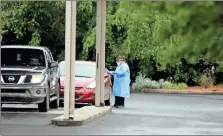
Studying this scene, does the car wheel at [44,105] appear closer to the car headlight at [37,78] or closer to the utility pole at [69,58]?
the car headlight at [37,78]

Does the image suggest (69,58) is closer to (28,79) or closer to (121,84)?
(28,79)

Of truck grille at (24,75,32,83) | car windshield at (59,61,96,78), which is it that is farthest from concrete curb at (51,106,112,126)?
car windshield at (59,61,96,78)

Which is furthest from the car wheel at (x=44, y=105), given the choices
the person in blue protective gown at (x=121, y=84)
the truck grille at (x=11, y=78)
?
the person in blue protective gown at (x=121, y=84)

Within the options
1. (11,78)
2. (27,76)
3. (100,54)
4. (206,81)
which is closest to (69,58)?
(27,76)

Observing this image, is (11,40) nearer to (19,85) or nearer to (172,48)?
(19,85)

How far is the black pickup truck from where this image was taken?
16.1 metres

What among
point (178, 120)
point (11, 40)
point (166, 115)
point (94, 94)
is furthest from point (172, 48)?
point (11, 40)

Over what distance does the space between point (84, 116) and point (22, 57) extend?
3637 millimetres

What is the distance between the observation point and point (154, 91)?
104ft

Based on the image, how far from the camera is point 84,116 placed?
574 inches

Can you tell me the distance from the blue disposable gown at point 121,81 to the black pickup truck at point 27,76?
113 inches

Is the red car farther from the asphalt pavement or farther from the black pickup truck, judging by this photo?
the black pickup truck

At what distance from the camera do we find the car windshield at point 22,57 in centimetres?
1727

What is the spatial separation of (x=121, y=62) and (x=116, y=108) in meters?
1.54
